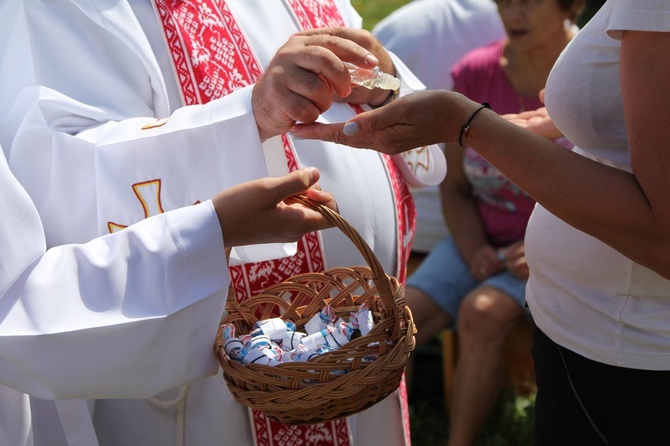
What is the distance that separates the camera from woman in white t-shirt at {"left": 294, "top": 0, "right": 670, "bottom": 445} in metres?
1.55

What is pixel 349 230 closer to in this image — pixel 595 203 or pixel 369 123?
pixel 369 123

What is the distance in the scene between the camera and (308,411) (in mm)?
1613

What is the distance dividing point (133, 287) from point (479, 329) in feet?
7.04

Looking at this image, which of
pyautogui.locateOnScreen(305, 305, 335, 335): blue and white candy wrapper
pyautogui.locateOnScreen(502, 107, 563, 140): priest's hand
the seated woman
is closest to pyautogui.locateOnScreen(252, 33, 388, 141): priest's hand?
pyautogui.locateOnScreen(305, 305, 335, 335): blue and white candy wrapper

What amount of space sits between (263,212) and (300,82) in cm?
27

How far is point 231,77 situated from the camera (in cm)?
195

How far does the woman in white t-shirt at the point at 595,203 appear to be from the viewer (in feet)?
5.09

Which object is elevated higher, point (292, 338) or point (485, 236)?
point (292, 338)

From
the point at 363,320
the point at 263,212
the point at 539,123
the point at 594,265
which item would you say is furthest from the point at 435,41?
the point at 263,212

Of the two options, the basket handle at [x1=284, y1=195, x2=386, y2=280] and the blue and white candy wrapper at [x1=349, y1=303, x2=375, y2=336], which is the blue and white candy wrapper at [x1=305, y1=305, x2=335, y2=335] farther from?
the basket handle at [x1=284, y1=195, x2=386, y2=280]

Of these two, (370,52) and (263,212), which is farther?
(370,52)

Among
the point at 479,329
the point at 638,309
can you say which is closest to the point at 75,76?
the point at 638,309

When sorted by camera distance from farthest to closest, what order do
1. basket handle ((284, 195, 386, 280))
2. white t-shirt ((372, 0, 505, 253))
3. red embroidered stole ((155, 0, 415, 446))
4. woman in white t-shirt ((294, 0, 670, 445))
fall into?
white t-shirt ((372, 0, 505, 253)) < red embroidered stole ((155, 0, 415, 446)) < basket handle ((284, 195, 386, 280)) < woman in white t-shirt ((294, 0, 670, 445))

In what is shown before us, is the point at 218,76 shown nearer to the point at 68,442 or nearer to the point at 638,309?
the point at 68,442
